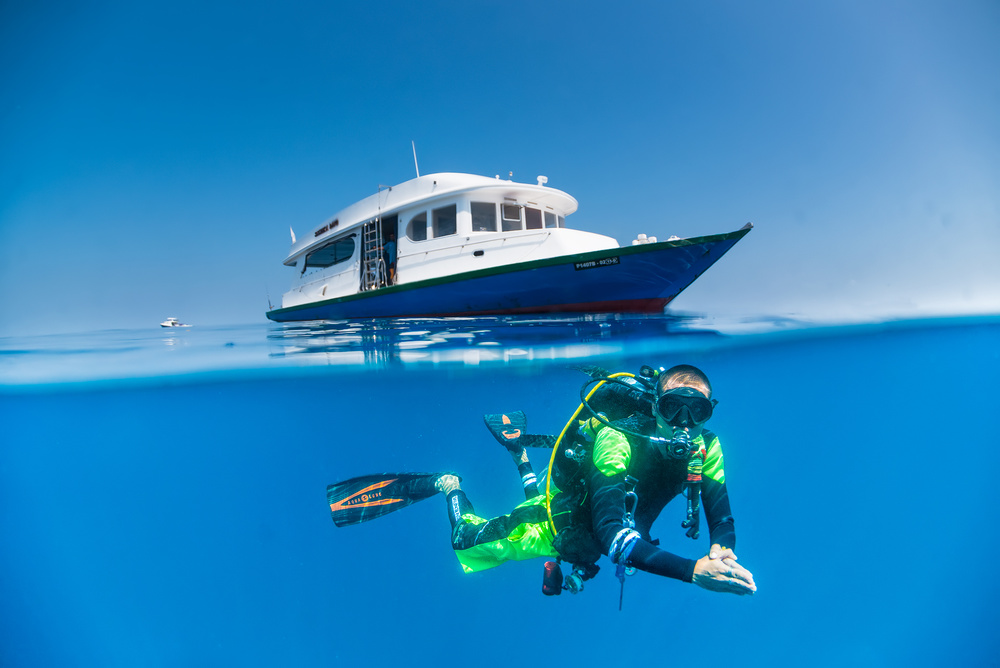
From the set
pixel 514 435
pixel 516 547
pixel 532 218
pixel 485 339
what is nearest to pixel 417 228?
pixel 532 218

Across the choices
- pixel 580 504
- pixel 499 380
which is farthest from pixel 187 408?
pixel 580 504

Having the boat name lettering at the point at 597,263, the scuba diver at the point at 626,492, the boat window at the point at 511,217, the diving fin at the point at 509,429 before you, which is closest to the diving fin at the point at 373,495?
the diving fin at the point at 509,429

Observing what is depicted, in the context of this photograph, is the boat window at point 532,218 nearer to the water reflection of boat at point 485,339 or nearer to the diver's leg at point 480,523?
the water reflection of boat at point 485,339

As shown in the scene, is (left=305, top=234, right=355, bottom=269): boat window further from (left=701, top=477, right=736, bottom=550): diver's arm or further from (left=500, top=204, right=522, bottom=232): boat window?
(left=701, top=477, right=736, bottom=550): diver's arm

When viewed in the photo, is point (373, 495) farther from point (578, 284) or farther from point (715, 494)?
point (578, 284)

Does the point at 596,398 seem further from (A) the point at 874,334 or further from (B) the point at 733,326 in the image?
(A) the point at 874,334

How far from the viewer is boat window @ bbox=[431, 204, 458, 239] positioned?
10688 mm

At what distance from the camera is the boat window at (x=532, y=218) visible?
11.0m

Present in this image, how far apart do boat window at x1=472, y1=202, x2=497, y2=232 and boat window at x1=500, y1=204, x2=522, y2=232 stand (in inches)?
11.7

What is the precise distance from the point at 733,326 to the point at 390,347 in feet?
28.4

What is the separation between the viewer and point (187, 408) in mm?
11492

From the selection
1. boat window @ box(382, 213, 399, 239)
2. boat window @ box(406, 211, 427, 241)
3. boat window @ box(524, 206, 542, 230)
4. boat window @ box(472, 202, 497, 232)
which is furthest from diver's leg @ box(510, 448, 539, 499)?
boat window @ box(382, 213, 399, 239)

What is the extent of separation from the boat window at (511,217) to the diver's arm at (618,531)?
351 inches

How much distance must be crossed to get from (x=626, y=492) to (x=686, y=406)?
0.77 metres
